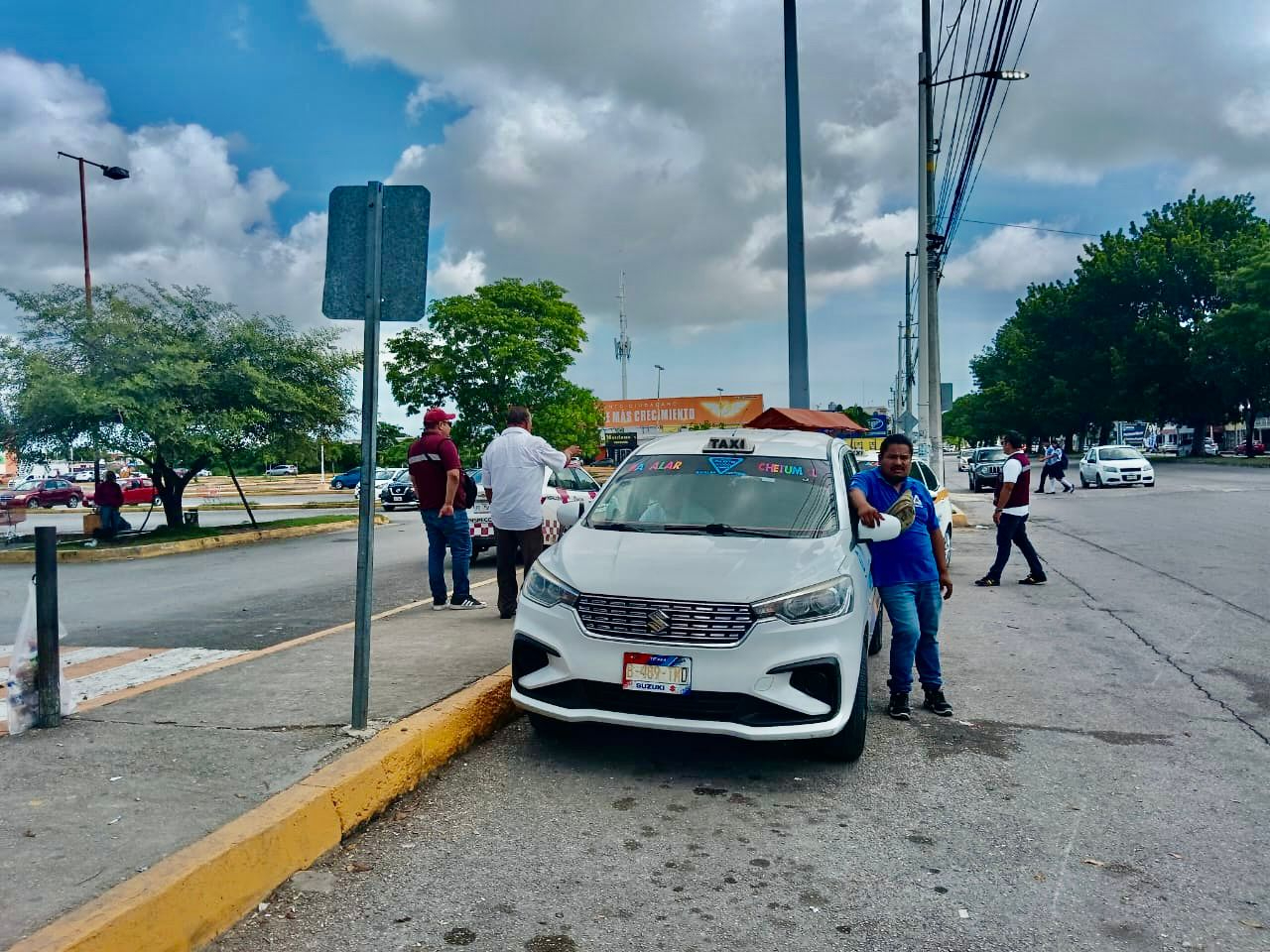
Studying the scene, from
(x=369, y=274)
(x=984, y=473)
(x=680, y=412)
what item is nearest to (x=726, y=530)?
(x=369, y=274)

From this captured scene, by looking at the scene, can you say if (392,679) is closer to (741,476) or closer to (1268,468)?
(741,476)

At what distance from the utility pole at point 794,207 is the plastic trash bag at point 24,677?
13168 millimetres

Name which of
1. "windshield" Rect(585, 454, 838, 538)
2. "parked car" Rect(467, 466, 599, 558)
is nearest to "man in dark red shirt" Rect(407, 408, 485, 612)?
"windshield" Rect(585, 454, 838, 538)

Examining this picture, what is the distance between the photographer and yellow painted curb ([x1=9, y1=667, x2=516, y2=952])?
287 cm

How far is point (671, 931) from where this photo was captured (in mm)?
3166

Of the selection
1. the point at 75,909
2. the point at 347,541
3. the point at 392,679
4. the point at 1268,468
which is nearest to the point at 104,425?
the point at 347,541

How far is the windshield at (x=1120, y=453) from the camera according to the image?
103 ft

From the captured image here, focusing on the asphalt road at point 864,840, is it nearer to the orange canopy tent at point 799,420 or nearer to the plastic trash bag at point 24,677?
the plastic trash bag at point 24,677

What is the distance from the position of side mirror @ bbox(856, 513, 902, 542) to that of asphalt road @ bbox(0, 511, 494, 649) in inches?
205

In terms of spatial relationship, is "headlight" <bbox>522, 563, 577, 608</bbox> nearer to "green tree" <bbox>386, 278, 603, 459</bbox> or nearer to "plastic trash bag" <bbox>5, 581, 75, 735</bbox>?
"plastic trash bag" <bbox>5, 581, 75, 735</bbox>

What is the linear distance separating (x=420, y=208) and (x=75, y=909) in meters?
3.33

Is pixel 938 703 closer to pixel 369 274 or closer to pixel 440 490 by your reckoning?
pixel 369 274

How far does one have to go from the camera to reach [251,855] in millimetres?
3408

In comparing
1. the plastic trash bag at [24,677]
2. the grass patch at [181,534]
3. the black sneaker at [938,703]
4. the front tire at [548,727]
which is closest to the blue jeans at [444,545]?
the front tire at [548,727]
